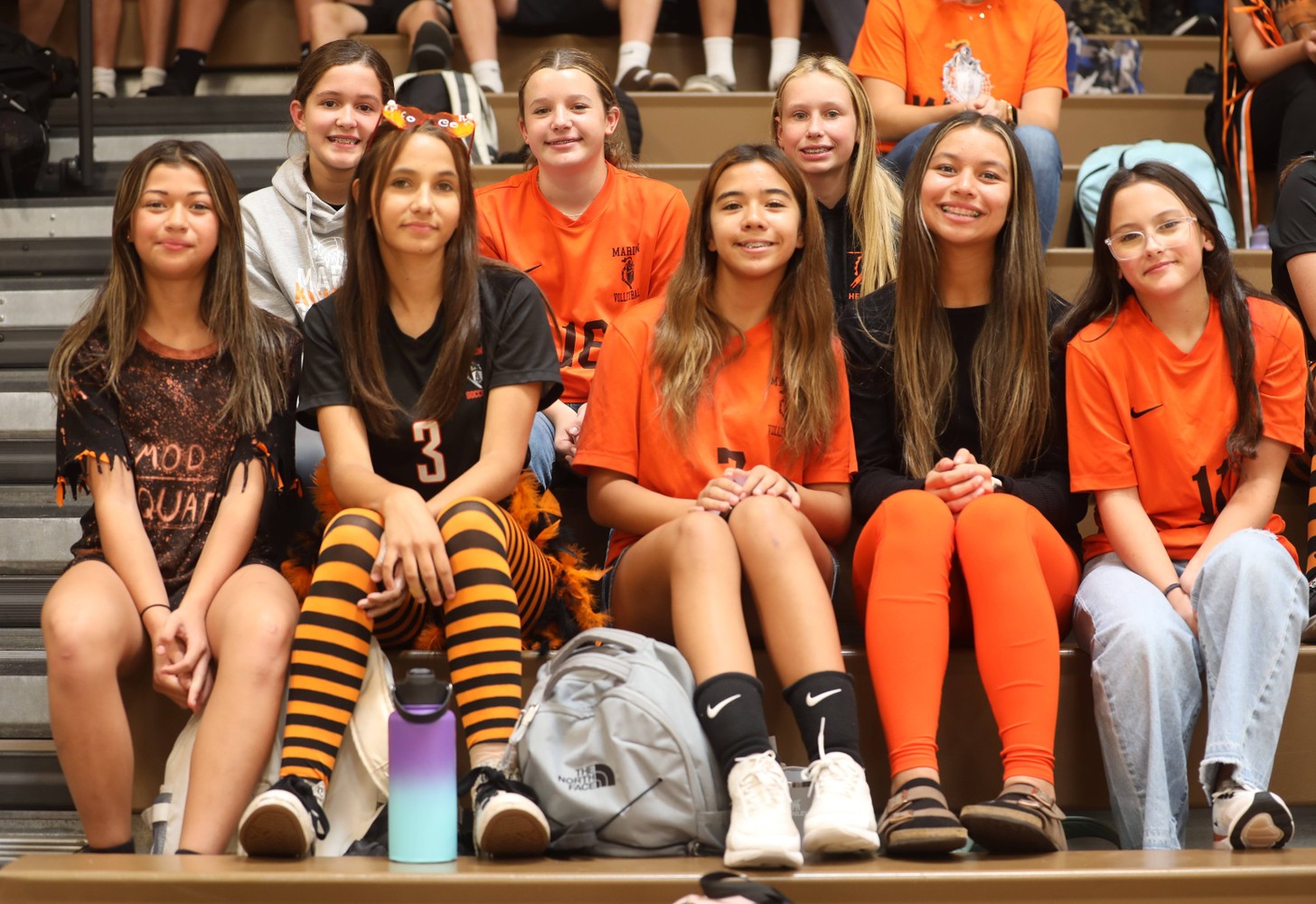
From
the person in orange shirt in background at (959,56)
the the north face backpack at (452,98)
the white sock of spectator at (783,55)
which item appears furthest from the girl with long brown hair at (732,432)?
the white sock of spectator at (783,55)

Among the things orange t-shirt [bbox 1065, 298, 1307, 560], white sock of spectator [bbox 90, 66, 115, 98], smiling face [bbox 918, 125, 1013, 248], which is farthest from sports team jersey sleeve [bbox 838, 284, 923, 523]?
white sock of spectator [bbox 90, 66, 115, 98]

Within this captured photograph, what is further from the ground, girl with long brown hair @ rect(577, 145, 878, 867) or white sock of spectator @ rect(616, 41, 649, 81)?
white sock of spectator @ rect(616, 41, 649, 81)

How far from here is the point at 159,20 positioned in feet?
12.6

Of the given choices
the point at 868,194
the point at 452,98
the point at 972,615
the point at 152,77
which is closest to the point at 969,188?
the point at 868,194

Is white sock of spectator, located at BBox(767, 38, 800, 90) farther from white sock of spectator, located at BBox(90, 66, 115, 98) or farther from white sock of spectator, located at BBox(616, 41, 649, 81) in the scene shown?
white sock of spectator, located at BBox(90, 66, 115, 98)

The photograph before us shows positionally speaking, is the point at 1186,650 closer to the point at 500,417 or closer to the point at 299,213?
the point at 500,417

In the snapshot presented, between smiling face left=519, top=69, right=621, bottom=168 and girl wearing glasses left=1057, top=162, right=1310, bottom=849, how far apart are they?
0.93m

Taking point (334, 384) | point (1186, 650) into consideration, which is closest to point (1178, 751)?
point (1186, 650)

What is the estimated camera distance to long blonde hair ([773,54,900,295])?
8.43ft

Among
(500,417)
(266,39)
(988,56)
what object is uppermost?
(266,39)

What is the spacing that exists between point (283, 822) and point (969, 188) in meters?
1.39

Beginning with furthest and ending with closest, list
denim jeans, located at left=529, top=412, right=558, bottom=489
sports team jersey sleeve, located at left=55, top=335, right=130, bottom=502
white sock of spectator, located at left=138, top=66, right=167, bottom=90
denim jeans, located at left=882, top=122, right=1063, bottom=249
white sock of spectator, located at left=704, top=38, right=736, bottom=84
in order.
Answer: white sock of spectator, located at left=138, top=66, right=167, bottom=90 → white sock of spectator, located at left=704, top=38, right=736, bottom=84 → denim jeans, located at left=882, top=122, right=1063, bottom=249 → denim jeans, located at left=529, top=412, right=558, bottom=489 → sports team jersey sleeve, located at left=55, top=335, right=130, bottom=502

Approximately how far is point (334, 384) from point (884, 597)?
0.86 m

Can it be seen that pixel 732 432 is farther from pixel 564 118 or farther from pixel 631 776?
pixel 564 118
